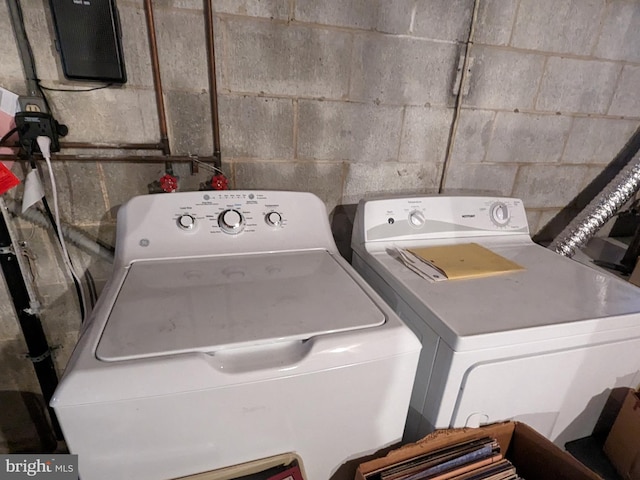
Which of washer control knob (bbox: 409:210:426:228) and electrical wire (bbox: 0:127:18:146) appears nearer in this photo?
electrical wire (bbox: 0:127:18:146)

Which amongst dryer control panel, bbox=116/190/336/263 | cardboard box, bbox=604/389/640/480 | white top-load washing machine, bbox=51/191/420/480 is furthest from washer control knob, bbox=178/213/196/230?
A: cardboard box, bbox=604/389/640/480

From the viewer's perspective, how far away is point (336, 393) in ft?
2.17

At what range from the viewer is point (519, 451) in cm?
88

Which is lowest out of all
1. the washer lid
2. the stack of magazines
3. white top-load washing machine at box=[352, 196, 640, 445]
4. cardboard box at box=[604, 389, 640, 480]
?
cardboard box at box=[604, 389, 640, 480]

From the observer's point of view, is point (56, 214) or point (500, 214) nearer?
point (56, 214)

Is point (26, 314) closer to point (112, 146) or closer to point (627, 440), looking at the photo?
point (112, 146)

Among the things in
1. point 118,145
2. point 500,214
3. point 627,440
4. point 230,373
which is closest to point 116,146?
point 118,145

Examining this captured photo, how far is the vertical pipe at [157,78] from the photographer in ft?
3.12

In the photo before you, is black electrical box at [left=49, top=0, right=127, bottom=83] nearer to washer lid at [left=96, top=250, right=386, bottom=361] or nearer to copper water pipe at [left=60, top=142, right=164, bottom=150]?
copper water pipe at [left=60, top=142, right=164, bottom=150]

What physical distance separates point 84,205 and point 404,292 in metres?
1.02

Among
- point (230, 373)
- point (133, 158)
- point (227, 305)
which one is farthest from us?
point (133, 158)

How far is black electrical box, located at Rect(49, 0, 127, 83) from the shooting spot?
35.7 inches

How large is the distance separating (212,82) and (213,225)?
0.45 meters

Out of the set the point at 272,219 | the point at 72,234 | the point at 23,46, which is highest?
the point at 23,46
